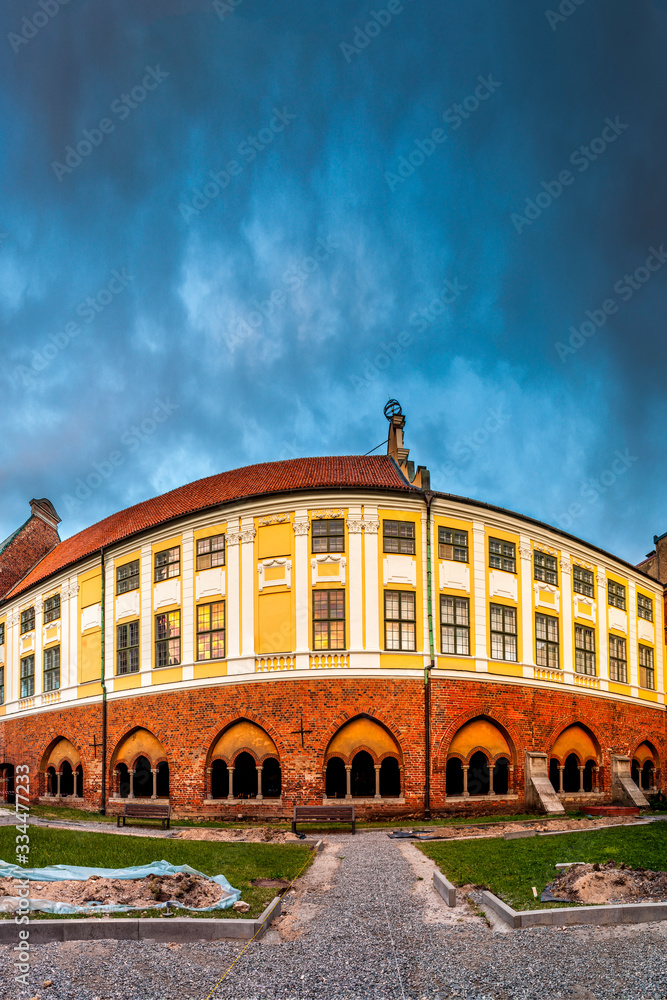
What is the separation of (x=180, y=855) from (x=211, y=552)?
13.3 metres

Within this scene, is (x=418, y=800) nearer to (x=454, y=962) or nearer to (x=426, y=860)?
(x=426, y=860)

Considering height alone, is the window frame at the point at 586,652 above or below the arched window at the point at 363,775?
above

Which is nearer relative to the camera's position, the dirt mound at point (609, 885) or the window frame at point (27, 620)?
the dirt mound at point (609, 885)

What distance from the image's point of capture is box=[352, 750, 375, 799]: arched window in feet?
82.8

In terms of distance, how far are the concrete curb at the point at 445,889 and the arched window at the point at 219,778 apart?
14.3m

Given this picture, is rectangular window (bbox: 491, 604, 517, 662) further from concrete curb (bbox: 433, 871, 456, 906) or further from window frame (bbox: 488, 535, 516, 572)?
concrete curb (bbox: 433, 871, 456, 906)

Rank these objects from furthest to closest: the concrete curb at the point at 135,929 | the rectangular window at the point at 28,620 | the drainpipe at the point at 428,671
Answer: the rectangular window at the point at 28,620 < the drainpipe at the point at 428,671 < the concrete curb at the point at 135,929

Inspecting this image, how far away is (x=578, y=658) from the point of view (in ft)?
104

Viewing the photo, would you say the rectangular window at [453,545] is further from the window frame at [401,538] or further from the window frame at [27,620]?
the window frame at [27,620]

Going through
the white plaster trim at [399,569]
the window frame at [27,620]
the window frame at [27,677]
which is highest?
the white plaster trim at [399,569]

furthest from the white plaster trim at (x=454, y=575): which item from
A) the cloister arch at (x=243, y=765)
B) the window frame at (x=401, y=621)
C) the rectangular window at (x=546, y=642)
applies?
the cloister arch at (x=243, y=765)

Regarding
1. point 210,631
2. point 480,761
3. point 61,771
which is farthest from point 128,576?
point 480,761

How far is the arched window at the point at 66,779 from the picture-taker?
34406mm

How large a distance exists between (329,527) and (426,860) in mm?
12291
